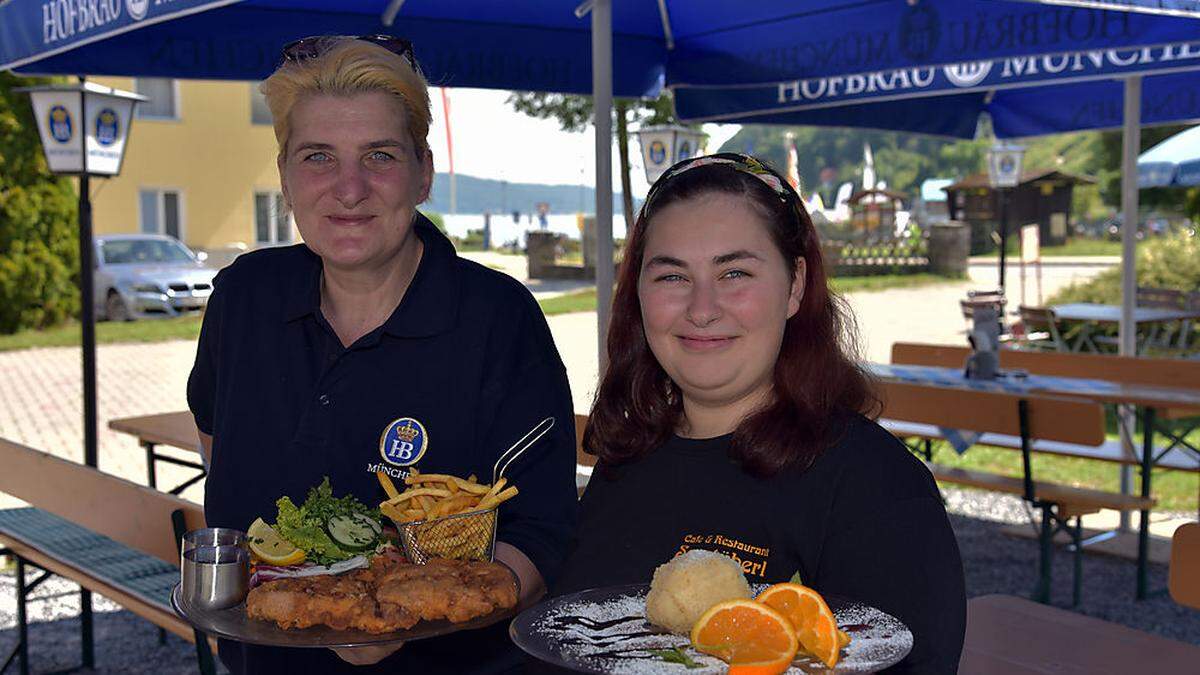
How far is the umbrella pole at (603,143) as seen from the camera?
5.13 m

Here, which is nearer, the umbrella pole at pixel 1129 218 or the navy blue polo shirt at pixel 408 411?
the navy blue polo shirt at pixel 408 411

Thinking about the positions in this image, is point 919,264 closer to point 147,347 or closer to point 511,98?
point 511,98

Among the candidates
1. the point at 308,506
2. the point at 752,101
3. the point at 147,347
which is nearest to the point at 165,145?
the point at 147,347

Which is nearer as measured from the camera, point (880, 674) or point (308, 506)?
point (880, 674)

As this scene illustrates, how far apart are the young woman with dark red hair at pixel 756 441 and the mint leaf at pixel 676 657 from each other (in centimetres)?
31

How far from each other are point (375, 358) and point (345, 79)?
501 mm

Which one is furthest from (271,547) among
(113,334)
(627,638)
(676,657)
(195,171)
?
(195,171)

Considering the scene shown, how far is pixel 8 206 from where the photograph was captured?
21.3 meters

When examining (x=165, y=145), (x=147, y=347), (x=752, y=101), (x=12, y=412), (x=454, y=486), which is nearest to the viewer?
(x=454, y=486)

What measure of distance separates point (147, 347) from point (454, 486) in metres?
19.0

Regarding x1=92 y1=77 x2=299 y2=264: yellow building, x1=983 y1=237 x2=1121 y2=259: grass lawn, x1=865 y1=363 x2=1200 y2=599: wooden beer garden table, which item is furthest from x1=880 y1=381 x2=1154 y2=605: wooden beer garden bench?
x1=983 y1=237 x2=1121 y2=259: grass lawn

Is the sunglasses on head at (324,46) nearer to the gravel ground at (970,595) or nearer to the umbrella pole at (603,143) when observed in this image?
the umbrella pole at (603,143)

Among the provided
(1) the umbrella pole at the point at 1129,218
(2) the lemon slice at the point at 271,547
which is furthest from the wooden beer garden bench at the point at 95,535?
(1) the umbrella pole at the point at 1129,218

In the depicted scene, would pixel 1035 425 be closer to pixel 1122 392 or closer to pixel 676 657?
pixel 1122 392
